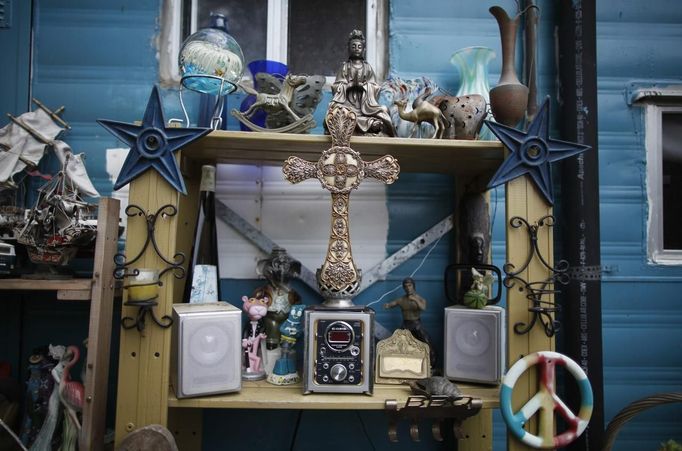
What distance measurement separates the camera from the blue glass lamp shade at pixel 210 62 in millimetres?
1249

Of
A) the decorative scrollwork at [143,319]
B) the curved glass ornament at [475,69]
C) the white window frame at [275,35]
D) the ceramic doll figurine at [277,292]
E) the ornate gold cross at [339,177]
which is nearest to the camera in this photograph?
the decorative scrollwork at [143,319]

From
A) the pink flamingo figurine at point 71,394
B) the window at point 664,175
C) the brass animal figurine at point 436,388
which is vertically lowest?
the pink flamingo figurine at point 71,394

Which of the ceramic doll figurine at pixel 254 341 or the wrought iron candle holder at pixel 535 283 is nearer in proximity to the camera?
the wrought iron candle holder at pixel 535 283

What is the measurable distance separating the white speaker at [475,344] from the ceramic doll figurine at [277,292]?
1.55ft

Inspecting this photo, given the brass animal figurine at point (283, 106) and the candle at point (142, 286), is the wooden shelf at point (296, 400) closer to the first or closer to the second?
the candle at point (142, 286)

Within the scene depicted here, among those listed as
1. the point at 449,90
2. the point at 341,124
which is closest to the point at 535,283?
the point at 341,124

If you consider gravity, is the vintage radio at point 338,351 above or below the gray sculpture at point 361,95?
below

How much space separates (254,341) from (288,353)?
109 millimetres

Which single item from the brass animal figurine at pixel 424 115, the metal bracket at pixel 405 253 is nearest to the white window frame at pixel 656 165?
the metal bracket at pixel 405 253

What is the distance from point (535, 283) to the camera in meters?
1.17

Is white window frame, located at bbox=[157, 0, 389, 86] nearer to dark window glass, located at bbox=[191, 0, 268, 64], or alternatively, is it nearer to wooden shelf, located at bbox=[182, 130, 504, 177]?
dark window glass, located at bbox=[191, 0, 268, 64]

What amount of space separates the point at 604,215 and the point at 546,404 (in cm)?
77

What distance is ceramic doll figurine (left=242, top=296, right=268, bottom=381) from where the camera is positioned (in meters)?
1.30

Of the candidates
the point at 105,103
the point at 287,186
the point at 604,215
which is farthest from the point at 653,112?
the point at 105,103
